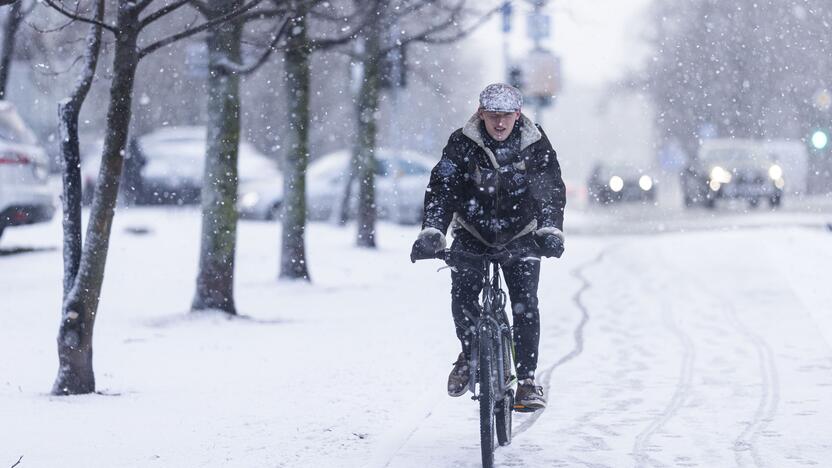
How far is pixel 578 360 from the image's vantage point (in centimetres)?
1039

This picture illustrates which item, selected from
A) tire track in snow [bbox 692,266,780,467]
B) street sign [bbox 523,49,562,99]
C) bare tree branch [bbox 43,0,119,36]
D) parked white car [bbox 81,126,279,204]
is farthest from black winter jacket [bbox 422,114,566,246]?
parked white car [bbox 81,126,279,204]

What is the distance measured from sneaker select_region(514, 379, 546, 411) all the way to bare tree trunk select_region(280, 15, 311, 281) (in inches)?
316

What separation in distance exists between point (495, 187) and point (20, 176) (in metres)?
10.1

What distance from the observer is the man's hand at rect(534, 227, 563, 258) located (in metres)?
6.48

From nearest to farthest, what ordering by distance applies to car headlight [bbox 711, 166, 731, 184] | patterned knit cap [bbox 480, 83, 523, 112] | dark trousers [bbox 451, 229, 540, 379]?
1. patterned knit cap [bbox 480, 83, 523, 112]
2. dark trousers [bbox 451, 229, 540, 379]
3. car headlight [bbox 711, 166, 731, 184]

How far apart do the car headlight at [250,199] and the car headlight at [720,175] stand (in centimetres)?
1491

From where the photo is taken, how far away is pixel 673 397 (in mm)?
8734

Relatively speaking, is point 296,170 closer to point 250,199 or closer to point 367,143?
point 367,143

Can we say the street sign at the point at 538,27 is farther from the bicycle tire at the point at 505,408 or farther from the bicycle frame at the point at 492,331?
the bicycle frame at the point at 492,331

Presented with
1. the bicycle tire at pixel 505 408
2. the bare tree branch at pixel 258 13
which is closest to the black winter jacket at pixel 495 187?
the bicycle tire at pixel 505 408

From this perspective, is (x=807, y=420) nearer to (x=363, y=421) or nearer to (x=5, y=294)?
(x=363, y=421)

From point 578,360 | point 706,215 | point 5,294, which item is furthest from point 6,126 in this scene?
point 706,215

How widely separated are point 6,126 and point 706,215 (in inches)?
885

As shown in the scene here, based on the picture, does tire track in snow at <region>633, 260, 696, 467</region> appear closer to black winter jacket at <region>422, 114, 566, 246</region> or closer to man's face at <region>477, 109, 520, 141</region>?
black winter jacket at <region>422, 114, 566, 246</region>
